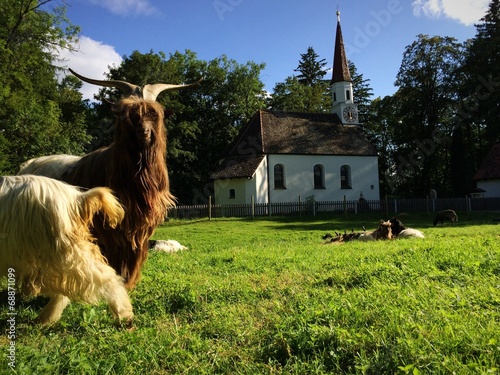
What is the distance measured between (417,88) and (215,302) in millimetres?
47298

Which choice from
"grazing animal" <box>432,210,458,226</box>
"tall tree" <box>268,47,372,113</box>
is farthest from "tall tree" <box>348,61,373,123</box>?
"grazing animal" <box>432,210,458,226</box>

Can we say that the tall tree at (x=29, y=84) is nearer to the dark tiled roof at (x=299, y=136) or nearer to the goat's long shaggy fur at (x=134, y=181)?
the goat's long shaggy fur at (x=134, y=181)

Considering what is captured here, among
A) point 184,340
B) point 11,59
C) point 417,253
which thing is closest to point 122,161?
point 184,340

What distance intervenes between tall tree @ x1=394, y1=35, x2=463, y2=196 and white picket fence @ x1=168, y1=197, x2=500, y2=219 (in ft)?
47.7

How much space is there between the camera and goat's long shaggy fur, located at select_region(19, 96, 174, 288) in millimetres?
4684

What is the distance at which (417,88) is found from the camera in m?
45.5

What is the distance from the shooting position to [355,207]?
110 ft

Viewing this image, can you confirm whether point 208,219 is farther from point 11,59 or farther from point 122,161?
point 122,161

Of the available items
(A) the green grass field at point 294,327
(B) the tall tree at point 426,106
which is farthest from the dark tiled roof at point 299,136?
(A) the green grass field at point 294,327

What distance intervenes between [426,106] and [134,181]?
156 ft

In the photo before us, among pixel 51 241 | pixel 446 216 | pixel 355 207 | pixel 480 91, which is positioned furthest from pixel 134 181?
pixel 480 91

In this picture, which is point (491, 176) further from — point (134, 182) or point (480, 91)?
point (134, 182)

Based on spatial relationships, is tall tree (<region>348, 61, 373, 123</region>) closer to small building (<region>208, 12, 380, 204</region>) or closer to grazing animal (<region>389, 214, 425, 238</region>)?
small building (<region>208, 12, 380, 204</region>)

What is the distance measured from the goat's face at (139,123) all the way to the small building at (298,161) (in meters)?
28.9
